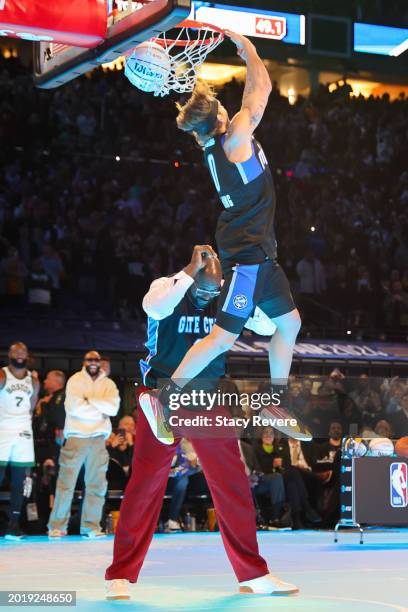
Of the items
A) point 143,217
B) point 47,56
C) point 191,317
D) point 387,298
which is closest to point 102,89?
point 143,217

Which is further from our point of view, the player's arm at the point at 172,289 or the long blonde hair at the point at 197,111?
the player's arm at the point at 172,289

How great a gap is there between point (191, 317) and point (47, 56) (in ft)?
7.45

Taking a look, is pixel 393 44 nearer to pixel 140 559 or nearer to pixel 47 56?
pixel 47 56

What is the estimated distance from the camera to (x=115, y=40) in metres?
6.05

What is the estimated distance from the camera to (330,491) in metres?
12.6

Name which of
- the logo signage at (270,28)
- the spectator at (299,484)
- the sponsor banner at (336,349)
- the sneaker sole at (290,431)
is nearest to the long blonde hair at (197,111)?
the sneaker sole at (290,431)

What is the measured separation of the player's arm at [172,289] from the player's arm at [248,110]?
0.70 metres

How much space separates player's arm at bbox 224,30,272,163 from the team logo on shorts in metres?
0.75

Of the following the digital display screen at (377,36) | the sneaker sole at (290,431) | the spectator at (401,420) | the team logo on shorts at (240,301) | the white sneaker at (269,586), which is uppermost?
the digital display screen at (377,36)

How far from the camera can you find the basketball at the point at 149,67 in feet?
19.6

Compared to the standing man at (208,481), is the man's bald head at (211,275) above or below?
above

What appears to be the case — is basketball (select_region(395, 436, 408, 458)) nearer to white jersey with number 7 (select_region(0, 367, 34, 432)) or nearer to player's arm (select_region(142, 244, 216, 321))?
white jersey with number 7 (select_region(0, 367, 34, 432))

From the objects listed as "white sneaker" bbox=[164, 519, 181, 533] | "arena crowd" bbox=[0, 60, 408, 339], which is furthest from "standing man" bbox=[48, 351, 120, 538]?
"arena crowd" bbox=[0, 60, 408, 339]

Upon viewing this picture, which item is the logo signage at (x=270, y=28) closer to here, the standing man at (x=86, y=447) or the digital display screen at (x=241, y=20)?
the digital display screen at (x=241, y=20)
